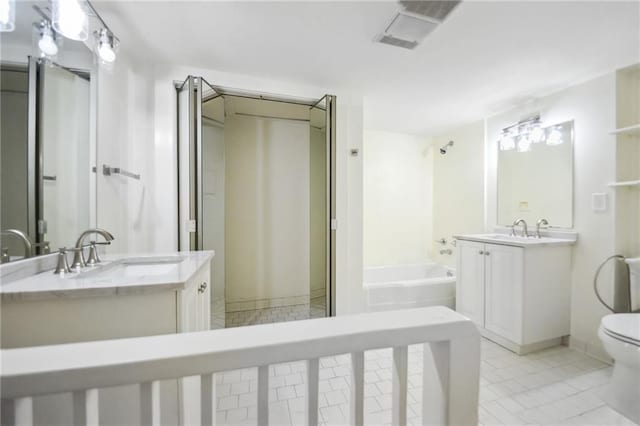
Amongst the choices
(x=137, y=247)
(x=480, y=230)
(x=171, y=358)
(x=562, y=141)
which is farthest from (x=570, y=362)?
(x=137, y=247)

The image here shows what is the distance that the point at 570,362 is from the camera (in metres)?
1.95

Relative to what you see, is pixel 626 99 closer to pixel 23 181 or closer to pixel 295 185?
pixel 295 185

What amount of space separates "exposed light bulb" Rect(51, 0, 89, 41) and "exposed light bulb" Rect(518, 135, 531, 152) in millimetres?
3357

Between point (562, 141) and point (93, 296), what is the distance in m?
3.33

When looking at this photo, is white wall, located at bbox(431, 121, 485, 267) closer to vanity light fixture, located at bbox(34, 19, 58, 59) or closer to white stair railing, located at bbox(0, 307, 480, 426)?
white stair railing, located at bbox(0, 307, 480, 426)

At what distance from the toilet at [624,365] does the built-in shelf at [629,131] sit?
128 cm

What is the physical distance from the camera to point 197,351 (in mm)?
409

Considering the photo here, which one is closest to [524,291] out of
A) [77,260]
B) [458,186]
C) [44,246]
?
[458,186]

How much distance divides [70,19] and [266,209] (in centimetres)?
213

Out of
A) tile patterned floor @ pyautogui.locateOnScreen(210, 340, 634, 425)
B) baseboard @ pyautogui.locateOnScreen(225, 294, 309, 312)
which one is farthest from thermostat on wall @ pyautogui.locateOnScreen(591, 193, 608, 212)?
baseboard @ pyautogui.locateOnScreen(225, 294, 309, 312)

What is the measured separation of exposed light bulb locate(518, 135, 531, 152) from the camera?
2.50 meters

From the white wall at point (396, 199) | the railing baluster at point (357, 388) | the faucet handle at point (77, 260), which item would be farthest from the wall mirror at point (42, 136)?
the white wall at point (396, 199)

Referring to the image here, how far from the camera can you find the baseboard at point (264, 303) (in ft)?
9.60

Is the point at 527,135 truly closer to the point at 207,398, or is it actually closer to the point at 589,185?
the point at 589,185
